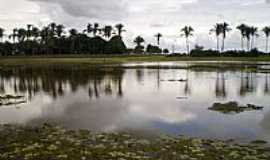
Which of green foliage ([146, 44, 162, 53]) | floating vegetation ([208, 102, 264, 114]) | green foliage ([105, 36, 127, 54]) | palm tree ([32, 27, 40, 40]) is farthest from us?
green foliage ([146, 44, 162, 53])

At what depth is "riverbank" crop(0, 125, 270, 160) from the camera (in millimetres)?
12289

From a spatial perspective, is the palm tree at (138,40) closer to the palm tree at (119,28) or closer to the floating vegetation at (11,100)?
the palm tree at (119,28)

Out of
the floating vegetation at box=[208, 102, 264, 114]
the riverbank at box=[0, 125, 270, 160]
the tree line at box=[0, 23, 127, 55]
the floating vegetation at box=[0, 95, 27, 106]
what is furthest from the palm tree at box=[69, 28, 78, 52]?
the riverbank at box=[0, 125, 270, 160]

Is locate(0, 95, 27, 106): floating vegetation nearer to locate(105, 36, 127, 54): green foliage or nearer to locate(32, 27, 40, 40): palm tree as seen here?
locate(105, 36, 127, 54): green foliage

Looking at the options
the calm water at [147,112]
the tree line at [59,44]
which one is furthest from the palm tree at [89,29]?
the calm water at [147,112]

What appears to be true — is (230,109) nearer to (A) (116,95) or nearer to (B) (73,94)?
(A) (116,95)

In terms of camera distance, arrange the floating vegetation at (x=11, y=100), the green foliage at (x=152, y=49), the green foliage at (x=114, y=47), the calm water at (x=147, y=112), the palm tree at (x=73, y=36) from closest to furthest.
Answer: the calm water at (x=147, y=112), the floating vegetation at (x=11, y=100), the palm tree at (x=73, y=36), the green foliage at (x=114, y=47), the green foliage at (x=152, y=49)

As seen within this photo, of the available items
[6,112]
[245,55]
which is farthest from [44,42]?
[6,112]

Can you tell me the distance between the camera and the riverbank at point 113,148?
12.3 m

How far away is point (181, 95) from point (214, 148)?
1725 cm

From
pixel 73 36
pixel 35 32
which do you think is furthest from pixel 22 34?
pixel 73 36

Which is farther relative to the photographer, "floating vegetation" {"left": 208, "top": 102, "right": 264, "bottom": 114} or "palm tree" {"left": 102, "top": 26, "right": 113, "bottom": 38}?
"palm tree" {"left": 102, "top": 26, "right": 113, "bottom": 38}

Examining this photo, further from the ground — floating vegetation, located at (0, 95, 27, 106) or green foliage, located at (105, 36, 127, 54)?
green foliage, located at (105, 36, 127, 54)

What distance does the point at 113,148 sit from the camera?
43.8 feet
